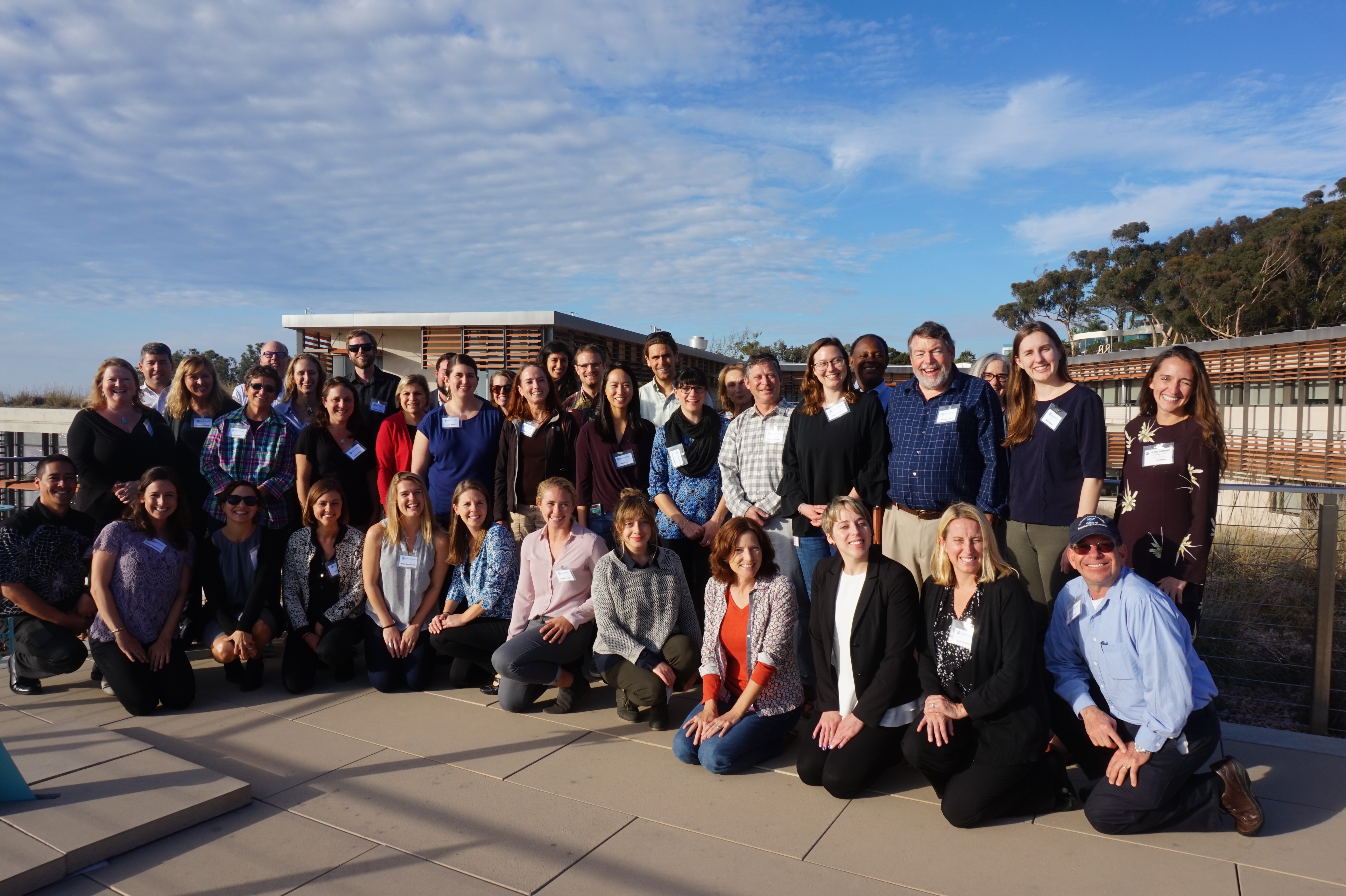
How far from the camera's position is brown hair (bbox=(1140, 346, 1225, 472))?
3637 mm

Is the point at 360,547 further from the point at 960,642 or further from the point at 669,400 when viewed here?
the point at 960,642

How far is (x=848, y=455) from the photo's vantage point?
13.6 feet

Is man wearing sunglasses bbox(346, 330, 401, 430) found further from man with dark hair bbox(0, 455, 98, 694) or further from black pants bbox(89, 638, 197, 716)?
black pants bbox(89, 638, 197, 716)

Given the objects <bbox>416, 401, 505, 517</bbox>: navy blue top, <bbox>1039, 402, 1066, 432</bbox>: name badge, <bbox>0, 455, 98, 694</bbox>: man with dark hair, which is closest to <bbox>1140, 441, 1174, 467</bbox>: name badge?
<bbox>1039, 402, 1066, 432</bbox>: name badge

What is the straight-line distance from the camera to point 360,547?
5.07 m

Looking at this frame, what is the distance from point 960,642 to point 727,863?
1.27m

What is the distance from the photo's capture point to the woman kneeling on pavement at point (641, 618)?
166 inches

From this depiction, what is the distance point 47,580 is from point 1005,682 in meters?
5.13

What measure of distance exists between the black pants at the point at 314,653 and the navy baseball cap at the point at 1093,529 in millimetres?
3961

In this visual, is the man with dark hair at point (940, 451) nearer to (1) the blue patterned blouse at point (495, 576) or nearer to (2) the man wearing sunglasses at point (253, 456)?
(1) the blue patterned blouse at point (495, 576)

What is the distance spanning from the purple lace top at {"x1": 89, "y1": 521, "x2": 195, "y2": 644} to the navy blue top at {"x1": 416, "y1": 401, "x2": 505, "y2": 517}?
155 centimetres

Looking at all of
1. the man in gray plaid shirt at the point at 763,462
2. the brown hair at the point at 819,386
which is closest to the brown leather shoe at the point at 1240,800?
the man in gray plaid shirt at the point at 763,462

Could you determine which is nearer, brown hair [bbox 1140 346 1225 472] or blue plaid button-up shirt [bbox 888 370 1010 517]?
brown hair [bbox 1140 346 1225 472]

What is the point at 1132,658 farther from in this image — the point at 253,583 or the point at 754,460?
the point at 253,583
